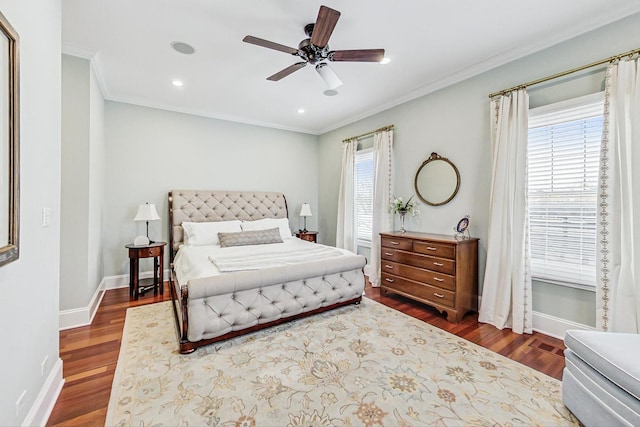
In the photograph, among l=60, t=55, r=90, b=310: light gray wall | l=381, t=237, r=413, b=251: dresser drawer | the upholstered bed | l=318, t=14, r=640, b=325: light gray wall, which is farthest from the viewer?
l=381, t=237, r=413, b=251: dresser drawer

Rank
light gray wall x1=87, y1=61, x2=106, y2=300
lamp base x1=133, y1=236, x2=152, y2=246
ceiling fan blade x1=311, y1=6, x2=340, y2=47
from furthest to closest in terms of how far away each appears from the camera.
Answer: lamp base x1=133, y1=236, x2=152, y2=246
light gray wall x1=87, y1=61, x2=106, y2=300
ceiling fan blade x1=311, y1=6, x2=340, y2=47

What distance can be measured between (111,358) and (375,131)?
436 cm

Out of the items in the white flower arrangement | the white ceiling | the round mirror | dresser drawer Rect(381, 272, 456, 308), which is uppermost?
the white ceiling

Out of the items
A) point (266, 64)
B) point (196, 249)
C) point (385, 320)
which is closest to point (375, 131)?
point (266, 64)

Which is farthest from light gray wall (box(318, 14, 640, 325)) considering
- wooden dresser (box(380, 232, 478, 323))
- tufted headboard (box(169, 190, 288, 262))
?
tufted headboard (box(169, 190, 288, 262))

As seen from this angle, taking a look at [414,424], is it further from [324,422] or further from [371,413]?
[324,422]

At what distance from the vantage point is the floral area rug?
1.66 m

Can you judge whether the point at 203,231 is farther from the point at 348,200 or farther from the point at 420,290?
the point at 420,290

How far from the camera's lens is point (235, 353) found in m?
2.35

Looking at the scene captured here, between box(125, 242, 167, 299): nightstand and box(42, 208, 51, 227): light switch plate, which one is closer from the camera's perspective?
box(42, 208, 51, 227): light switch plate

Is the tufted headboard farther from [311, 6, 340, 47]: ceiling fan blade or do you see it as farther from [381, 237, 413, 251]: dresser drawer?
[311, 6, 340, 47]: ceiling fan blade

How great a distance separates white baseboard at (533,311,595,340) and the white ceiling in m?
2.69

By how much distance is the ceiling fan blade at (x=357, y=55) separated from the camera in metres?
2.36

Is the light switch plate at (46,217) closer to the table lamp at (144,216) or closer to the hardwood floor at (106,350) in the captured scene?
the hardwood floor at (106,350)
